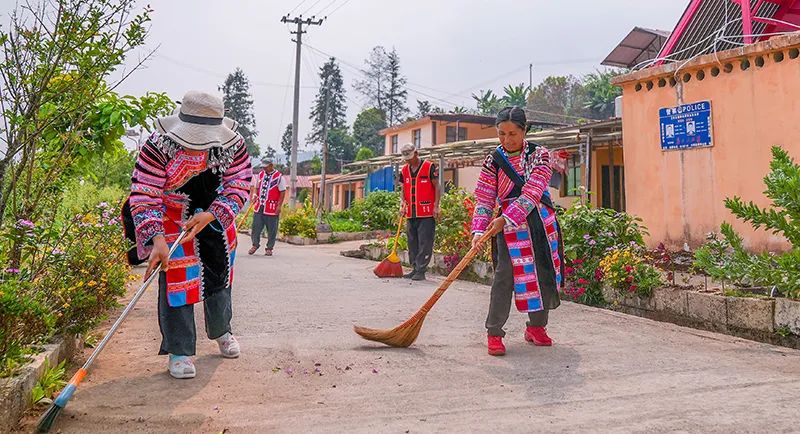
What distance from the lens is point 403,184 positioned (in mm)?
8422

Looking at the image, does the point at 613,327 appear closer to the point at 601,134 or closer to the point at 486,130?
the point at 601,134

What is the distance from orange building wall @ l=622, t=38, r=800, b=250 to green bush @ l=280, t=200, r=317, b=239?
9550 millimetres

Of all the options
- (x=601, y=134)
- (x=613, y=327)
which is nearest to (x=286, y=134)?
(x=601, y=134)

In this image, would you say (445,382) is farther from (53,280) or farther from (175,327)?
(53,280)

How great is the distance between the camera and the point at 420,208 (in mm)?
8133

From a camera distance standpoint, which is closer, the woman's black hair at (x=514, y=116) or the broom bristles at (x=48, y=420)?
the broom bristles at (x=48, y=420)

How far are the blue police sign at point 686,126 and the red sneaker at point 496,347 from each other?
5.36 metres

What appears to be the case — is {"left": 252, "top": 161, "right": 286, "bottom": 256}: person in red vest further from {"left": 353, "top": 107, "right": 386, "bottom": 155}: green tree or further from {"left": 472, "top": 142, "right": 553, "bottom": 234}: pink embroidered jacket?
A: {"left": 353, "top": 107, "right": 386, "bottom": 155}: green tree

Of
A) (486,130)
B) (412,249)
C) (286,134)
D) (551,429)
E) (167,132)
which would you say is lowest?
(551,429)

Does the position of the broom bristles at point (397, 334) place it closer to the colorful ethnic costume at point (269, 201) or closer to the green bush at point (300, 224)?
the colorful ethnic costume at point (269, 201)

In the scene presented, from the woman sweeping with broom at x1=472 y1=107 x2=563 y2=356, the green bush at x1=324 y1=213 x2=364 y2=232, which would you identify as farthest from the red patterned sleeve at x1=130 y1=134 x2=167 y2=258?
the green bush at x1=324 y1=213 x2=364 y2=232

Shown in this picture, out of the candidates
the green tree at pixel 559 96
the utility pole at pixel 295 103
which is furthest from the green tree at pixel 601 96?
the utility pole at pixel 295 103

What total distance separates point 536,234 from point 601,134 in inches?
382

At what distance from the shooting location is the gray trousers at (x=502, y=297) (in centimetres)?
419
